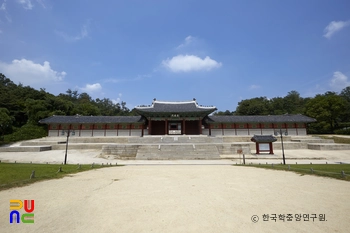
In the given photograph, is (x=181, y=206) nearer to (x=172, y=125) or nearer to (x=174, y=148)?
(x=174, y=148)

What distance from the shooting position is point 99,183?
333 inches

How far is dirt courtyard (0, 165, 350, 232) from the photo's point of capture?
4.20 m

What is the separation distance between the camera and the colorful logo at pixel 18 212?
4633mm

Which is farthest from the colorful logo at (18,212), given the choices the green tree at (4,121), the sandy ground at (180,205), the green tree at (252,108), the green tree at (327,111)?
the green tree at (252,108)

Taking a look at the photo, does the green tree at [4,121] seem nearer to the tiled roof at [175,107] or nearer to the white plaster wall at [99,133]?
the white plaster wall at [99,133]

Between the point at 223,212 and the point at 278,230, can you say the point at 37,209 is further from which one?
the point at 278,230

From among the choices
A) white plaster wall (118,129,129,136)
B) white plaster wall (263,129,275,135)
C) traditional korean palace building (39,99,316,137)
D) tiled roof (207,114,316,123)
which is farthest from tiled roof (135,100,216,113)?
white plaster wall (263,129,275,135)

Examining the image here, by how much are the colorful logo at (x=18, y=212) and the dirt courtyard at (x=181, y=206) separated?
0.14m

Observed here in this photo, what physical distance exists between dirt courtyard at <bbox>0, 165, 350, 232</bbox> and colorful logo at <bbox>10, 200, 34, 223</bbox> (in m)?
0.14

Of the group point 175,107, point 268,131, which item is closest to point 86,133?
point 175,107

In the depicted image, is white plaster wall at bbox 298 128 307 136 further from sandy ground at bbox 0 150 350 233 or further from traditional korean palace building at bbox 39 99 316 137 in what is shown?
sandy ground at bbox 0 150 350 233

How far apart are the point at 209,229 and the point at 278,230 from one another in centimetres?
164

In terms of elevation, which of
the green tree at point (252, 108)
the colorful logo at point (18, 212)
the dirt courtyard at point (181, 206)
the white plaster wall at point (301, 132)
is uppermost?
the green tree at point (252, 108)

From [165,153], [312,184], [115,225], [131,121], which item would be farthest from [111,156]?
[312,184]
